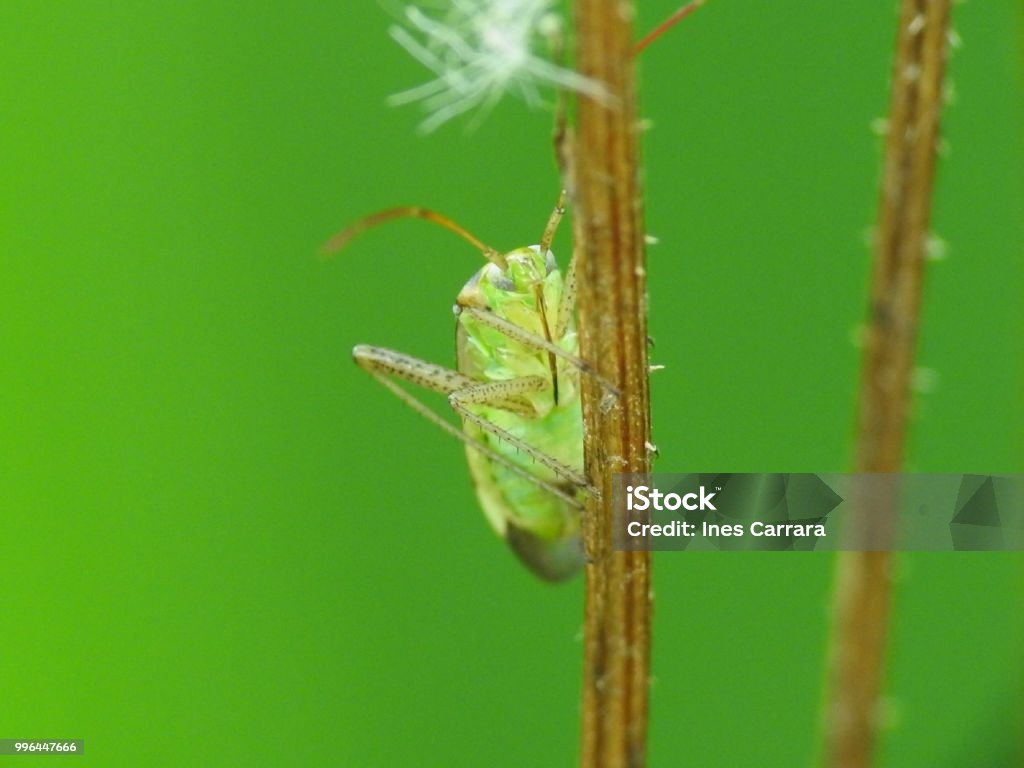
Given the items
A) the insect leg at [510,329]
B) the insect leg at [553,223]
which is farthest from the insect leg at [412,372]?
the insect leg at [553,223]

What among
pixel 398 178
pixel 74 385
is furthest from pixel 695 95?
pixel 74 385

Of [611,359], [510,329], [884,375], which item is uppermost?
[510,329]

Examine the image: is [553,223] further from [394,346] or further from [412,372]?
[394,346]

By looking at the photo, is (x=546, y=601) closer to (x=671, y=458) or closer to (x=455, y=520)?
(x=455, y=520)

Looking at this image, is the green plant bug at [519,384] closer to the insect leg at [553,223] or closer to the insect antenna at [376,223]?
the insect leg at [553,223]

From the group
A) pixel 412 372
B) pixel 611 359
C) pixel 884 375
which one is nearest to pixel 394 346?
pixel 412 372

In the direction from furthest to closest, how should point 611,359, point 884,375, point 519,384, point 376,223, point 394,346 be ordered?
point 394,346 → point 519,384 → point 376,223 → point 611,359 → point 884,375

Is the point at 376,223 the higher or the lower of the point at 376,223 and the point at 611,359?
the higher

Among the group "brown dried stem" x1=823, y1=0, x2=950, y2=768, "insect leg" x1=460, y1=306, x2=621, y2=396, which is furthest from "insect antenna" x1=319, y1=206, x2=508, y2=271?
"brown dried stem" x1=823, y1=0, x2=950, y2=768
